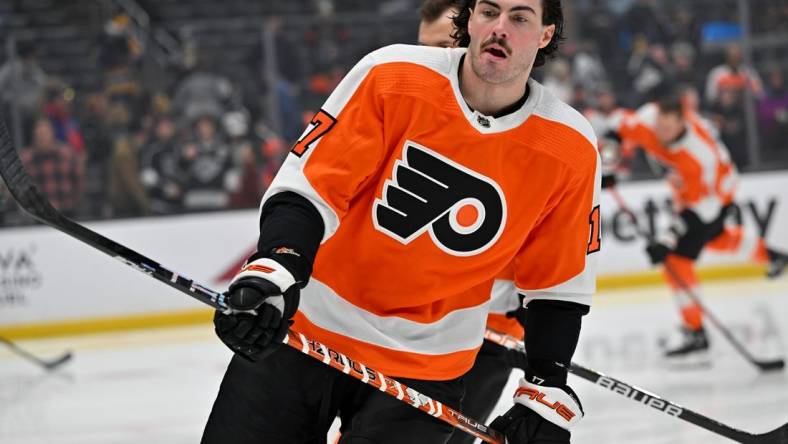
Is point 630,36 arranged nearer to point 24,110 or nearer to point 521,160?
point 24,110

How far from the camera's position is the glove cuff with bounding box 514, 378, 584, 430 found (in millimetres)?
2184

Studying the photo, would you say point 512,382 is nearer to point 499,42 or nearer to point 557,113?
point 557,113

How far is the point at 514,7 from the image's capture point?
→ 2066 millimetres

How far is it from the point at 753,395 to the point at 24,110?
4.61 metres

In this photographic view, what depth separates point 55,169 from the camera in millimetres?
7145

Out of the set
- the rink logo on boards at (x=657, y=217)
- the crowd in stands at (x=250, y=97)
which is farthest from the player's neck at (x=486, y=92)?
the rink logo on boards at (x=657, y=217)

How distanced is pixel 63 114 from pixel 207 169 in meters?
0.93

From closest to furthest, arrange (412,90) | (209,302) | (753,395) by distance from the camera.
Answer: (209,302) → (412,90) → (753,395)

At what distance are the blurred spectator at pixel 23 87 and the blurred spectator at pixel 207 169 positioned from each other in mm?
920

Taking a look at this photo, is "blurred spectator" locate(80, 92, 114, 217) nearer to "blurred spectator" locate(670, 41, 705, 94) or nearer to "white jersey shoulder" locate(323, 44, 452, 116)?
"blurred spectator" locate(670, 41, 705, 94)

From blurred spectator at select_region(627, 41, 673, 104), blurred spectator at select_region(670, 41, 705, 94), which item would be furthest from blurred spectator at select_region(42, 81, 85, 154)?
blurred spectator at select_region(670, 41, 705, 94)

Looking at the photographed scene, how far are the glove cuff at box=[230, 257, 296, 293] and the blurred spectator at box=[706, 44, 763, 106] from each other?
6806 mm

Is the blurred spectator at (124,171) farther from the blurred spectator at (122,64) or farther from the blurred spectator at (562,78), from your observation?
the blurred spectator at (562,78)

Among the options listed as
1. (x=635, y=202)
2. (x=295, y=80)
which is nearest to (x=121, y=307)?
(x=295, y=80)
